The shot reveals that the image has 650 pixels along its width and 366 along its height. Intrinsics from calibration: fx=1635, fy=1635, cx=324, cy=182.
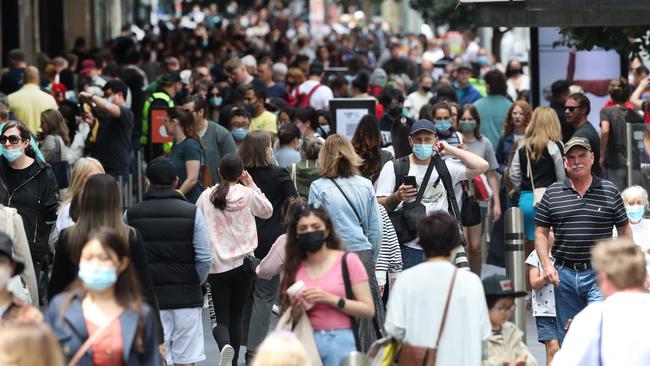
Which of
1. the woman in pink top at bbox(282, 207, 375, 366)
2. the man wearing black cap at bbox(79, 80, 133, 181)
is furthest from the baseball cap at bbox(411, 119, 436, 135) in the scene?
the man wearing black cap at bbox(79, 80, 133, 181)

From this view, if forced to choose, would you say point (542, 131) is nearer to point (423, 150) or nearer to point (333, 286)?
point (423, 150)

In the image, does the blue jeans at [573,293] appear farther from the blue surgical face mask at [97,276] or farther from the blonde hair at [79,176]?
the blue surgical face mask at [97,276]

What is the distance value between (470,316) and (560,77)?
1060 cm

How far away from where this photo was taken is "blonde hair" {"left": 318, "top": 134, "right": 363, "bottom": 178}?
434 inches

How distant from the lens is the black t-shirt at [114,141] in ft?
55.4

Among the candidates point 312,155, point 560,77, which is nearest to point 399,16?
point 560,77

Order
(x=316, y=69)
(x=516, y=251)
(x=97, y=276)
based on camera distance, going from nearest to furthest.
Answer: (x=97, y=276) < (x=516, y=251) < (x=316, y=69)

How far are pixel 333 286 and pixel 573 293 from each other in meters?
2.57

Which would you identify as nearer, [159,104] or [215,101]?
[159,104]

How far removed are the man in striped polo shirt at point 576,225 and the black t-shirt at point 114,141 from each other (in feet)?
23.6

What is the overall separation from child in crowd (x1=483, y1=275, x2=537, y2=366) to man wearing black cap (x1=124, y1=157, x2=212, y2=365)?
217 cm

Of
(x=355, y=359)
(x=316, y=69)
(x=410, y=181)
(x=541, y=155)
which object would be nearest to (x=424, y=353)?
(x=355, y=359)

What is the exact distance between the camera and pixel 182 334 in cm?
1020

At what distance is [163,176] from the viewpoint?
388 inches
